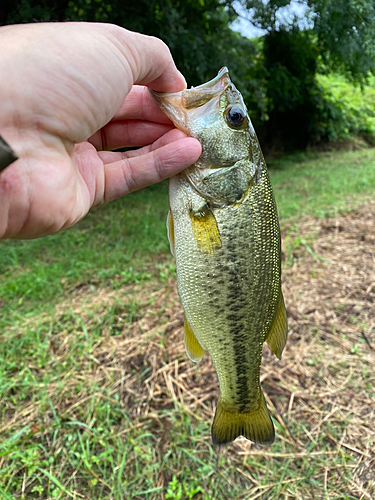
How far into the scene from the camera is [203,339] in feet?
5.49

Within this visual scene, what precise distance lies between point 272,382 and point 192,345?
54.6 inches

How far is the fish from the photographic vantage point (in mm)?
1571

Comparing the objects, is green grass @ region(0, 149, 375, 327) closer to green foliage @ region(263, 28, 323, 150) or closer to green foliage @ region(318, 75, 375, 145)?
green foliage @ region(263, 28, 323, 150)

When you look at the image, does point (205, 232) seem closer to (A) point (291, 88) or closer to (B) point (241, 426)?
(B) point (241, 426)

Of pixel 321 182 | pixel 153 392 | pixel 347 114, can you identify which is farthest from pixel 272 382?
pixel 347 114

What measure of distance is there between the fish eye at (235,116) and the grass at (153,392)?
203 cm

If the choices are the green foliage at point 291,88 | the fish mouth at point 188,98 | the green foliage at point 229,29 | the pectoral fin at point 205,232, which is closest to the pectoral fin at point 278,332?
the pectoral fin at point 205,232

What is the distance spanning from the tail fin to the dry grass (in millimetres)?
864

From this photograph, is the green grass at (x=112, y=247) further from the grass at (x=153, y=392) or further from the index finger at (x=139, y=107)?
the index finger at (x=139, y=107)

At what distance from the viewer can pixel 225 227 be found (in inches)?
61.6

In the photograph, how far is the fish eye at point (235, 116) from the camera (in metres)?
1.58

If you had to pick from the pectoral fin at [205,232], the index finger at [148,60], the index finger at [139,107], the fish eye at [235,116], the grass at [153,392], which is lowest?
the grass at [153,392]

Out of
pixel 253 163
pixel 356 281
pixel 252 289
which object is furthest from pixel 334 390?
pixel 253 163

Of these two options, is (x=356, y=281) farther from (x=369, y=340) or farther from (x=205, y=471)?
(x=205, y=471)
